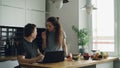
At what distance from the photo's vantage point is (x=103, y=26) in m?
4.86

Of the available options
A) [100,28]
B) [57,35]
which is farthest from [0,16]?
[100,28]

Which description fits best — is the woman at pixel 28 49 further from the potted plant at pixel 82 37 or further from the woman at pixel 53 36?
the potted plant at pixel 82 37

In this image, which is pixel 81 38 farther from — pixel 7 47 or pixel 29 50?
pixel 29 50

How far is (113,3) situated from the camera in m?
4.72

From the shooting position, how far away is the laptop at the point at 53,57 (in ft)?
9.14

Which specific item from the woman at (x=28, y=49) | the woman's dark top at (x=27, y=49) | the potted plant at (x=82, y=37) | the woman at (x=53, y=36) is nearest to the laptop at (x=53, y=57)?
the woman at (x=28, y=49)

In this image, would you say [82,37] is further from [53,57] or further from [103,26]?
[53,57]

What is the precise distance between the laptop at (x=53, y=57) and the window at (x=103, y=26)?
1.99m

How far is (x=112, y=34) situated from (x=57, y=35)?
176 cm

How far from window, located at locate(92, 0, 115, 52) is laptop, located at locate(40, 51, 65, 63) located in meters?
1.99

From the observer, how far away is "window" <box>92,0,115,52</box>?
4.74 meters

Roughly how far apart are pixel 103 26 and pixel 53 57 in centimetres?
227

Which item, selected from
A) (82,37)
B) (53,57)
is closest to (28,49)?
(53,57)

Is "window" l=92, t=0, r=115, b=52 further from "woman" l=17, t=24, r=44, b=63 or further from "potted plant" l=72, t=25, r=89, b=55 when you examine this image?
"woman" l=17, t=24, r=44, b=63
